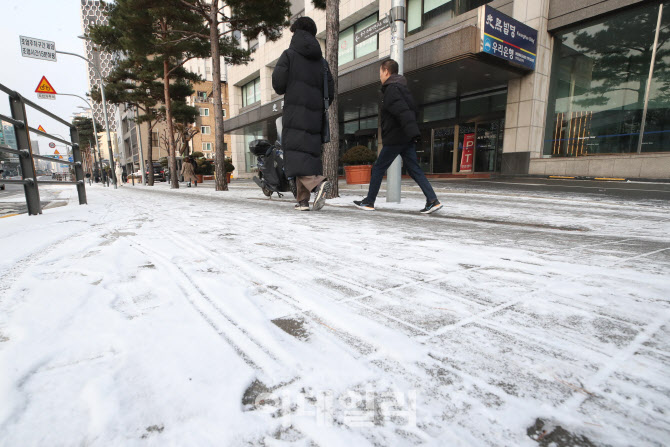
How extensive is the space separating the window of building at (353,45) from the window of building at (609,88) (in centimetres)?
716

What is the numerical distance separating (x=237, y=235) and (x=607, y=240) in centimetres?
258

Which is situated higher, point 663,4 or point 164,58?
point 164,58

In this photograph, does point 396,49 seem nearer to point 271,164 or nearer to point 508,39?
point 271,164

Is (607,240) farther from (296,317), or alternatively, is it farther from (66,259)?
(66,259)

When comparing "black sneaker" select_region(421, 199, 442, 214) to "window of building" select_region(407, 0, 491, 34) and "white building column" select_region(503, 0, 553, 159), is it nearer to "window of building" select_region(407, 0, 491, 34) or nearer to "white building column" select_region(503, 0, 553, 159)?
"white building column" select_region(503, 0, 553, 159)

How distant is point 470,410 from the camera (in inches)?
24.1

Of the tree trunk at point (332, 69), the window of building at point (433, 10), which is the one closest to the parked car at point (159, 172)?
the window of building at point (433, 10)

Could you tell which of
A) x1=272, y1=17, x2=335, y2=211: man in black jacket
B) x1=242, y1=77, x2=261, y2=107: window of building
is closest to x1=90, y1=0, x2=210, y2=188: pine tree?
x1=242, y1=77, x2=261, y2=107: window of building

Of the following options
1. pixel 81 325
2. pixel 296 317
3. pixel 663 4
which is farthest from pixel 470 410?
pixel 663 4

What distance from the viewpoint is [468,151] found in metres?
13.2

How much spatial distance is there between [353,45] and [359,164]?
9.36m

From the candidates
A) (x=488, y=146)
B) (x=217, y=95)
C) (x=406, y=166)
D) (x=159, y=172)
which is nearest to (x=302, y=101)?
(x=406, y=166)

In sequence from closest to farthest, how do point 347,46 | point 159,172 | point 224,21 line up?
point 224,21
point 347,46
point 159,172

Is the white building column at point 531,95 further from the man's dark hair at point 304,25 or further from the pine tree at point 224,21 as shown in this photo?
the man's dark hair at point 304,25
